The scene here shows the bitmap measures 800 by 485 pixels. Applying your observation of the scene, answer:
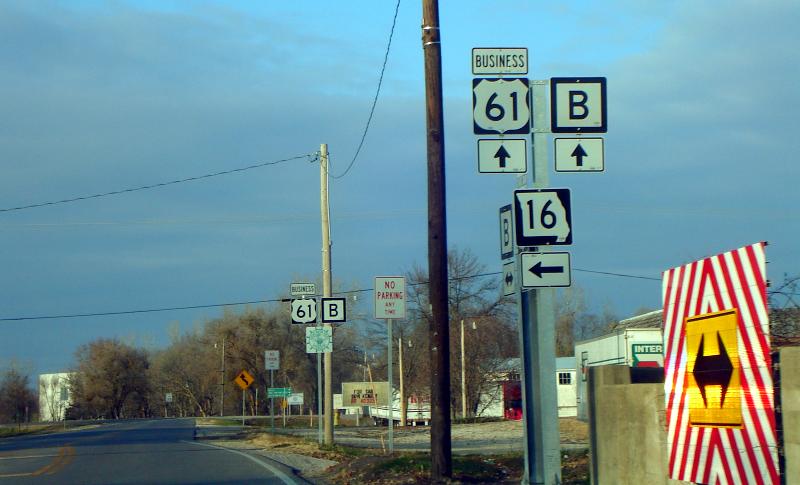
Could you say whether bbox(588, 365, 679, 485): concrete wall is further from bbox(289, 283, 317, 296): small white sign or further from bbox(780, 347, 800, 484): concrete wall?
bbox(289, 283, 317, 296): small white sign

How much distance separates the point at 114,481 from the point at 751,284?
12230 millimetres

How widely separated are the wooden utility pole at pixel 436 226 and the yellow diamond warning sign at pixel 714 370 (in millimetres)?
5928

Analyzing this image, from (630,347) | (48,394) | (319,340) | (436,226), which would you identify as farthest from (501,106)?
(48,394)

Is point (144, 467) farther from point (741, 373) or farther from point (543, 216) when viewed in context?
point (741, 373)

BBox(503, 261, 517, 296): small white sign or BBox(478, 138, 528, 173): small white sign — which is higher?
BBox(478, 138, 528, 173): small white sign

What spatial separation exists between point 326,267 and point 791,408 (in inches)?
839

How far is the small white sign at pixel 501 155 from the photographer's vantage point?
1005 cm

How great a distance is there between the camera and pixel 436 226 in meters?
13.4

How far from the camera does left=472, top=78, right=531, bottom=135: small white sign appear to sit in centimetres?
1017

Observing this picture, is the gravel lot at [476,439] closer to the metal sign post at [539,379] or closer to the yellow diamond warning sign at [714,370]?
the metal sign post at [539,379]

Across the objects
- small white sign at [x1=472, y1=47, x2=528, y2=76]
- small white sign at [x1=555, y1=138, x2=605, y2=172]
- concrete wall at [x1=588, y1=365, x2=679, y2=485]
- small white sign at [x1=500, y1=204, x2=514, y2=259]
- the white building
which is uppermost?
small white sign at [x1=472, y1=47, x2=528, y2=76]

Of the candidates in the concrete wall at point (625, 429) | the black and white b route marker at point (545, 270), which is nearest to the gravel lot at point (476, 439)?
the concrete wall at point (625, 429)

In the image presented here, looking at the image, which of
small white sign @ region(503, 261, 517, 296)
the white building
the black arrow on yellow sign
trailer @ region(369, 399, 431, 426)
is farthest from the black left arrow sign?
the white building

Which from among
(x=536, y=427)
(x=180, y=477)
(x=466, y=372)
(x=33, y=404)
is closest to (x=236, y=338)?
(x=466, y=372)
